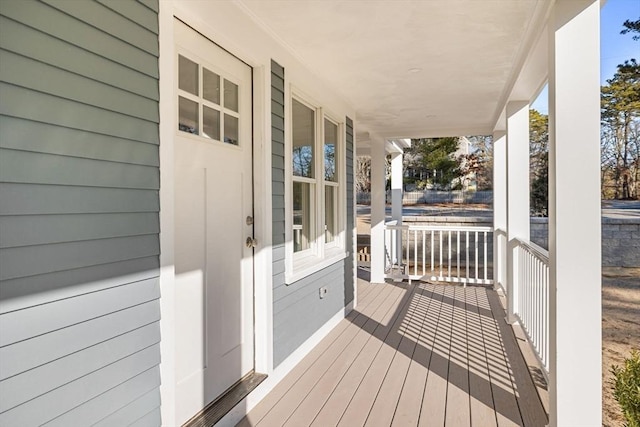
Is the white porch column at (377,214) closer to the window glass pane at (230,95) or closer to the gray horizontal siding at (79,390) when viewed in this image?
the window glass pane at (230,95)

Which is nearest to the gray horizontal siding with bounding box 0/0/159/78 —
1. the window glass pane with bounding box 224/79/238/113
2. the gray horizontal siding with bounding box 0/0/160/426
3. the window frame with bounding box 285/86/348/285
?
the gray horizontal siding with bounding box 0/0/160/426

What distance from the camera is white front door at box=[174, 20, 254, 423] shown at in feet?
7.31

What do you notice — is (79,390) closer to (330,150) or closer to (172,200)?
(172,200)

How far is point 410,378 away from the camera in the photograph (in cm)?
316

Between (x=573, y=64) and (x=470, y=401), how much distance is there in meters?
2.20

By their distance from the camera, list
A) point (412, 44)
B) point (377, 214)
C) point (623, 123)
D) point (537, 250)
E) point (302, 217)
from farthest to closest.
Result: point (623, 123) → point (377, 214) → point (302, 217) → point (537, 250) → point (412, 44)

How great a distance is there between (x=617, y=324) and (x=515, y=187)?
264cm

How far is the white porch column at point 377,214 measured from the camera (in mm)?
6770

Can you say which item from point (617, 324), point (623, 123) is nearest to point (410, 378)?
point (617, 324)

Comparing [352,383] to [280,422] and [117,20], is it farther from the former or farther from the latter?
[117,20]

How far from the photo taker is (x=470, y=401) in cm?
281

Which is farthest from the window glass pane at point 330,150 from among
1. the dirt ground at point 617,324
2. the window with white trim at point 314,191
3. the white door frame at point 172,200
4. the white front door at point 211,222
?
the dirt ground at point 617,324

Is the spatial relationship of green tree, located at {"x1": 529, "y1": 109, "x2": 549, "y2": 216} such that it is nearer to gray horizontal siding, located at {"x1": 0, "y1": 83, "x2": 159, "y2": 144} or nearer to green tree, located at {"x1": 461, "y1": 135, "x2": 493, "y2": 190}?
green tree, located at {"x1": 461, "y1": 135, "x2": 493, "y2": 190}

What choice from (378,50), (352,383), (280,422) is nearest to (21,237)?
(280,422)
